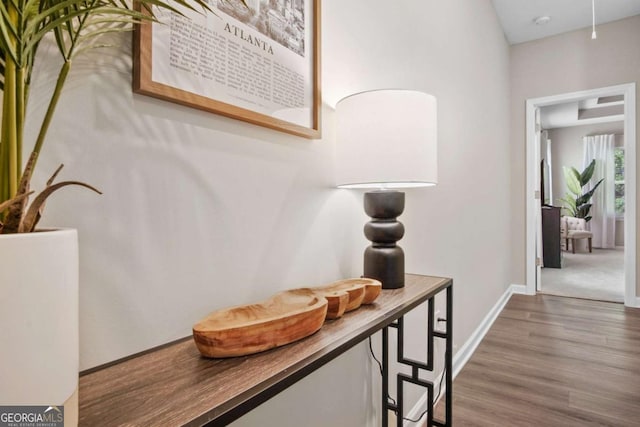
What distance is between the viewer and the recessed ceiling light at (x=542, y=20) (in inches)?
136

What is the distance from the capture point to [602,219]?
723cm

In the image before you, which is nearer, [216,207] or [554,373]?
[216,207]

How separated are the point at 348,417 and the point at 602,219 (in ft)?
27.4

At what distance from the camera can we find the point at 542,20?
3.50 metres

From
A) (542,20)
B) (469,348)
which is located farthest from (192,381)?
(542,20)

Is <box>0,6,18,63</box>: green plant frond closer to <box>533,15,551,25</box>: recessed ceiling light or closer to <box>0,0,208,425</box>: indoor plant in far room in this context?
<box>0,0,208,425</box>: indoor plant in far room

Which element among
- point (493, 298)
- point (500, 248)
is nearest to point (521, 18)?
point (500, 248)

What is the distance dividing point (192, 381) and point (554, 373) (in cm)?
232

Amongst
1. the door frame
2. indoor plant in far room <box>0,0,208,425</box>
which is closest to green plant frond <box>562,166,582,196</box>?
the door frame

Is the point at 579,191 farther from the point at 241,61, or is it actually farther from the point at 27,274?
the point at 27,274

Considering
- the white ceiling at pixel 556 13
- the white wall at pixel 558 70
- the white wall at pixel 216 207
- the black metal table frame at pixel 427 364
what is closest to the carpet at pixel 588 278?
the white wall at pixel 558 70

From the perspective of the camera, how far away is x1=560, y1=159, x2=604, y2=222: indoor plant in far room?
23.0 feet

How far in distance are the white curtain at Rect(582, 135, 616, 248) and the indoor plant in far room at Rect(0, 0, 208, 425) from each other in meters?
9.00

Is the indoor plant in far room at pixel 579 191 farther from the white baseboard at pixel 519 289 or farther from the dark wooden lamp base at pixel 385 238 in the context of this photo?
the dark wooden lamp base at pixel 385 238
